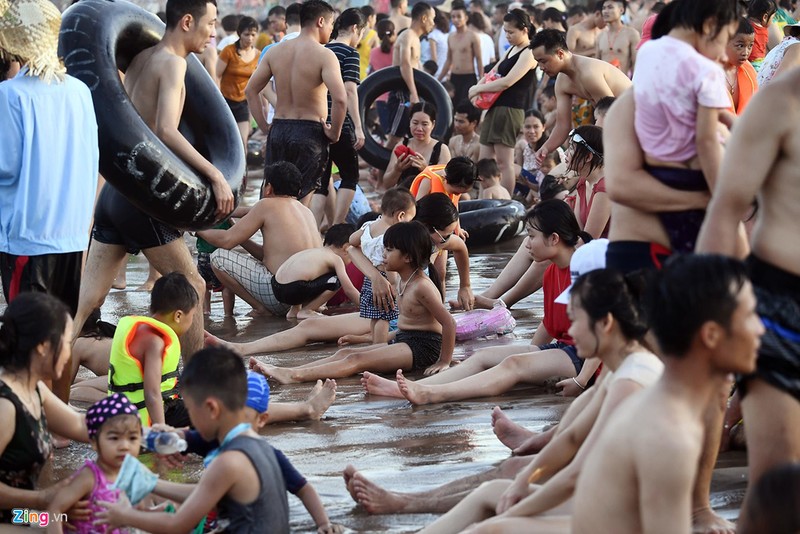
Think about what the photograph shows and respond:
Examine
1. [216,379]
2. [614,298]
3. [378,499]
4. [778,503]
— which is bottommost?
[378,499]

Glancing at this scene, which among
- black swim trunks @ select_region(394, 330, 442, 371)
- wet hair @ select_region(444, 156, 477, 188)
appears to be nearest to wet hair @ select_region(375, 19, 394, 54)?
wet hair @ select_region(444, 156, 477, 188)

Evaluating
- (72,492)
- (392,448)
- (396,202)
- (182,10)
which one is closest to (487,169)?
(396,202)

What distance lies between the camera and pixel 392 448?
504 cm

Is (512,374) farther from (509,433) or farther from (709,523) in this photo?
(709,523)

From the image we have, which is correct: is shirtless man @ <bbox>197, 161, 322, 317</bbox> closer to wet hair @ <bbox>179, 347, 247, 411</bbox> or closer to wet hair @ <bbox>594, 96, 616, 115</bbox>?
wet hair @ <bbox>594, 96, 616, 115</bbox>

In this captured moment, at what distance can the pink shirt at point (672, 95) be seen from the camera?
385cm

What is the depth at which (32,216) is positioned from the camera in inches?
201

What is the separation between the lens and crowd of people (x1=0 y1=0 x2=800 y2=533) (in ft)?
9.50

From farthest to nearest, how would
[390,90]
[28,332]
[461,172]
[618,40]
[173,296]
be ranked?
1. [390,90]
2. [618,40]
3. [461,172]
4. [173,296]
5. [28,332]

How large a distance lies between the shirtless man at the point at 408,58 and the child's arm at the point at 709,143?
34.2ft

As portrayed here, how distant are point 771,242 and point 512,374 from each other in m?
2.59

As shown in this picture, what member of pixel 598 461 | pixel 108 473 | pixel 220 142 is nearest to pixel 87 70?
pixel 220 142

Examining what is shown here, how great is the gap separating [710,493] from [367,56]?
14915mm

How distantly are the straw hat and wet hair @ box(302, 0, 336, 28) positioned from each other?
4.60 meters
